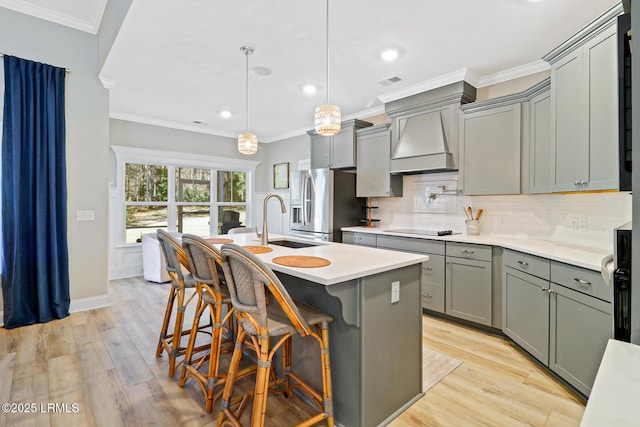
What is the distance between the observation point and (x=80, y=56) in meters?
3.54

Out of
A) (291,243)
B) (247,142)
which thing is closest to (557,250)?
(291,243)

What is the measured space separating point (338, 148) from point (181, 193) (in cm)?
309

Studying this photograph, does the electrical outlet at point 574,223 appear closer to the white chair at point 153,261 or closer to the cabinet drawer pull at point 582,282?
the cabinet drawer pull at point 582,282

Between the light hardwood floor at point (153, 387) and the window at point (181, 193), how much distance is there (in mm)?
2657

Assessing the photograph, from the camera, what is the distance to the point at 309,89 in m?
3.98

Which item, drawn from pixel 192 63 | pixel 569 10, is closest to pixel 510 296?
pixel 569 10

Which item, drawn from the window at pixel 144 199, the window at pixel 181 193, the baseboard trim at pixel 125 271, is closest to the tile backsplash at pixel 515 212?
the window at pixel 181 193

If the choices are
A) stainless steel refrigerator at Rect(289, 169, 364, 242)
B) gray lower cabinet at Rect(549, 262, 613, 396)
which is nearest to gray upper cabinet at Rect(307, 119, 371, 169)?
stainless steel refrigerator at Rect(289, 169, 364, 242)

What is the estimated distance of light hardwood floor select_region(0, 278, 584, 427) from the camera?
6.02ft

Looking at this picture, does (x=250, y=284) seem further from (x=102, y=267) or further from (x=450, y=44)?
(x=102, y=267)

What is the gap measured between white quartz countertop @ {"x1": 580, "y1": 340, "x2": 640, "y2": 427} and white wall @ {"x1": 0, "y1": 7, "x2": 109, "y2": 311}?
14.4ft

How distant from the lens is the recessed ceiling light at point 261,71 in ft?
11.2

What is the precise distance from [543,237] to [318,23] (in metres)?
2.87

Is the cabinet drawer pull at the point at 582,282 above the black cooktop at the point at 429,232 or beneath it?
beneath
